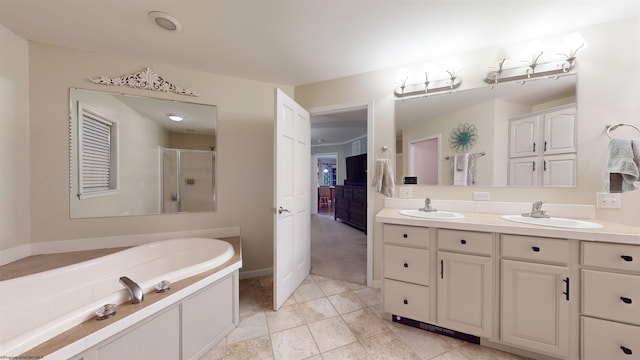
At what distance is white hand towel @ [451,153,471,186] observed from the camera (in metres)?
1.93

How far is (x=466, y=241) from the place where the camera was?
4.85ft

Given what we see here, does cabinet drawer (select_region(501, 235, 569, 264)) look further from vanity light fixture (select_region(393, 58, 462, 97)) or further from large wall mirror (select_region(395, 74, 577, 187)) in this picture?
vanity light fixture (select_region(393, 58, 462, 97))

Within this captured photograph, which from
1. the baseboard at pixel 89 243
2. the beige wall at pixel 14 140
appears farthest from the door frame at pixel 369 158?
the beige wall at pixel 14 140

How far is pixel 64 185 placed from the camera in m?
1.80

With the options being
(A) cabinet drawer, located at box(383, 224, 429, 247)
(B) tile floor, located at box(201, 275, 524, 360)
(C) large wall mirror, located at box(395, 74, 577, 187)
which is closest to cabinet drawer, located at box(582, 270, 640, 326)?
(B) tile floor, located at box(201, 275, 524, 360)

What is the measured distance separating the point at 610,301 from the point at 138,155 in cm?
356

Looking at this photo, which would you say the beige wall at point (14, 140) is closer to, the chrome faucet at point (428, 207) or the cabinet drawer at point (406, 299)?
the cabinet drawer at point (406, 299)

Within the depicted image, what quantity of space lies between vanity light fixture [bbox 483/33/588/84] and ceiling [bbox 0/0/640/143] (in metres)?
0.12

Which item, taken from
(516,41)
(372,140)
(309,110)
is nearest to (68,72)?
(309,110)

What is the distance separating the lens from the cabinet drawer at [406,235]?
5.23 ft

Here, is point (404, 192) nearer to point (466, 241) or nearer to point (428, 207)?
point (428, 207)

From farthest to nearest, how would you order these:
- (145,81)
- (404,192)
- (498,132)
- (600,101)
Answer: (404,192) → (145,81) → (498,132) → (600,101)

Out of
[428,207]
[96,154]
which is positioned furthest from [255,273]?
[428,207]

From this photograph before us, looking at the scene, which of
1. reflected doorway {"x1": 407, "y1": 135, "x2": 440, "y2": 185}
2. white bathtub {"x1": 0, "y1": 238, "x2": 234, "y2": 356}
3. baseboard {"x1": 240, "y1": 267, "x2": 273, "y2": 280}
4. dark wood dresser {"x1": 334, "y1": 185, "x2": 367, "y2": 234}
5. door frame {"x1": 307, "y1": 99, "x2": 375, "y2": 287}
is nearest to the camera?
white bathtub {"x1": 0, "y1": 238, "x2": 234, "y2": 356}
